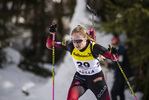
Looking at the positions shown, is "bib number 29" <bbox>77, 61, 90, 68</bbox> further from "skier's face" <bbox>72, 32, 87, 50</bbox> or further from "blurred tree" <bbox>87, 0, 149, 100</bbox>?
"blurred tree" <bbox>87, 0, 149, 100</bbox>

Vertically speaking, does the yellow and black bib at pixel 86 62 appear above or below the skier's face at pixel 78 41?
below

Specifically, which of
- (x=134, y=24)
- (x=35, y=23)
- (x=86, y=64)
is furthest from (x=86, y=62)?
(x=35, y=23)

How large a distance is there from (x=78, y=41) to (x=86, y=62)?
40 centimetres

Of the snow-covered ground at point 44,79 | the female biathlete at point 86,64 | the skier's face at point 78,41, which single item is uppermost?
the skier's face at point 78,41

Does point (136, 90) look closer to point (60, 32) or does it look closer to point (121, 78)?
point (121, 78)

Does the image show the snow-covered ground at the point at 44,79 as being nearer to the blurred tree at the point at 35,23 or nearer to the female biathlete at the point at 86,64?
the blurred tree at the point at 35,23

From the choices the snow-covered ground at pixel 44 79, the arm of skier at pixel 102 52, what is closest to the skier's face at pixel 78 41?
the arm of skier at pixel 102 52

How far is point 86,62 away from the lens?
3021 millimetres

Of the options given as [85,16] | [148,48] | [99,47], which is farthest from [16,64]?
[99,47]

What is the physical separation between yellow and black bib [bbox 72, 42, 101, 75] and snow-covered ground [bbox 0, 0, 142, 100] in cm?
270

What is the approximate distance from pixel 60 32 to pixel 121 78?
34.9ft

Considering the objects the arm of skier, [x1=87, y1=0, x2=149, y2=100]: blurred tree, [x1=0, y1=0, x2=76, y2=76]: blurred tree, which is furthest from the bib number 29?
[x1=0, y1=0, x2=76, y2=76]: blurred tree

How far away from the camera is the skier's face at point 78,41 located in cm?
292

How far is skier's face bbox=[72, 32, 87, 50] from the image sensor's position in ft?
9.58
